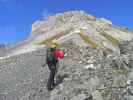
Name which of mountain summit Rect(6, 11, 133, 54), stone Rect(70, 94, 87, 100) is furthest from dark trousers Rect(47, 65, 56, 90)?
mountain summit Rect(6, 11, 133, 54)

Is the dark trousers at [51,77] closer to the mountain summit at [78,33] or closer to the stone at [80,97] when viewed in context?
the stone at [80,97]

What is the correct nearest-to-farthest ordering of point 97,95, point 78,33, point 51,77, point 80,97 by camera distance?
point 97,95 < point 80,97 < point 51,77 < point 78,33

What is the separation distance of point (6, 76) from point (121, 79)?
24.2 metres

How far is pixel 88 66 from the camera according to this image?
109 feet

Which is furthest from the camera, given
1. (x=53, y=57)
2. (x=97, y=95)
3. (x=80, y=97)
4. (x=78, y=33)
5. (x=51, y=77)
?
(x=78, y=33)

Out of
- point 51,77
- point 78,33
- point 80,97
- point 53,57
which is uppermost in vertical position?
point 78,33

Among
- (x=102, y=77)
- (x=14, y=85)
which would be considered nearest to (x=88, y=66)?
(x=102, y=77)

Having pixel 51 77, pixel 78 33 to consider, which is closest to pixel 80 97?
pixel 51 77

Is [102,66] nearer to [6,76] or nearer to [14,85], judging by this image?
[14,85]

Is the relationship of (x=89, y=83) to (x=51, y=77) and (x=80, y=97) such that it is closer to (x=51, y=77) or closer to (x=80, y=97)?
(x=80, y=97)

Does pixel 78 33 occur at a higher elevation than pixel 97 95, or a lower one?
higher

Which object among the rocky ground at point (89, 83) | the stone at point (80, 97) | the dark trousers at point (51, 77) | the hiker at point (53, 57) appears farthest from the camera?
the dark trousers at point (51, 77)

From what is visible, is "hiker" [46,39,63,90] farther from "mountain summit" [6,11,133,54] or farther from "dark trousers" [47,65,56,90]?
"mountain summit" [6,11,133,54]

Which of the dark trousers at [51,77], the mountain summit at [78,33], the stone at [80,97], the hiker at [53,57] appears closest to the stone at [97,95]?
the stone at [80,97]
